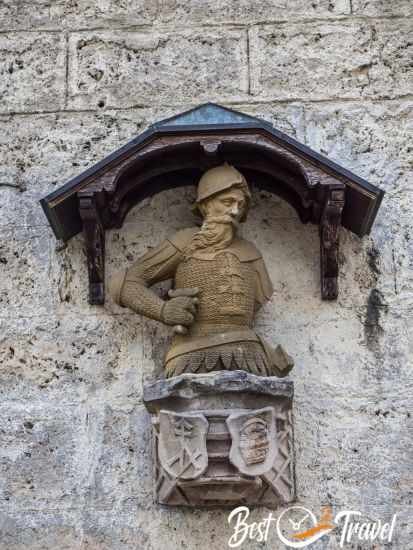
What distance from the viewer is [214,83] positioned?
13.8 ft

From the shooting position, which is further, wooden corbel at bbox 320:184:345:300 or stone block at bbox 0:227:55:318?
stone block at bbox 0:227:55:318

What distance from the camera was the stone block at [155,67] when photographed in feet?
13.7

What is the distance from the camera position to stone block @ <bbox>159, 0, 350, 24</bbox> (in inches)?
169

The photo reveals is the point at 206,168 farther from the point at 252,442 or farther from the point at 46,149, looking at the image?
the point at 252,442

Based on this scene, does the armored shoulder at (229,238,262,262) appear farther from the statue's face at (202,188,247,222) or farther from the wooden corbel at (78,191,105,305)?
the wooden corbel at (78,191,105,305)

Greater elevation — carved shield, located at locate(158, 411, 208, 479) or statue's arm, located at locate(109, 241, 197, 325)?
statue's arm, located at locate(109, 241, 197, 325)

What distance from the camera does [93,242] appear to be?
3793 millimetres

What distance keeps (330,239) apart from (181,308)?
0.59 metres

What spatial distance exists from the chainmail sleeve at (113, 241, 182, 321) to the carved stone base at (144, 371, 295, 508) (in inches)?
13.4

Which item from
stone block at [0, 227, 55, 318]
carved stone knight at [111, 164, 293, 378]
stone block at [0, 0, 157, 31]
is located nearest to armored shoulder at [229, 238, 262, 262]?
carved stone knight at [111, 164, 293, 378]

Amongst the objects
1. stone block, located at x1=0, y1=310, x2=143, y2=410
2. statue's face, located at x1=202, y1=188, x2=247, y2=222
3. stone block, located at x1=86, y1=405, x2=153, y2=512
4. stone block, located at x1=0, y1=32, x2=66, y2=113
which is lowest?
stone block, located at x1=86, y1=405, x2=153, y2=512

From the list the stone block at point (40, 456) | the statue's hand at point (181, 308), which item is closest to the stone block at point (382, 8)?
the statue's hand at point (181, 308)

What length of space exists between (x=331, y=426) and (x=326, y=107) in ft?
4.09

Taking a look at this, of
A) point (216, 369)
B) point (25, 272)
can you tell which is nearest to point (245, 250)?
point (216, 369)
